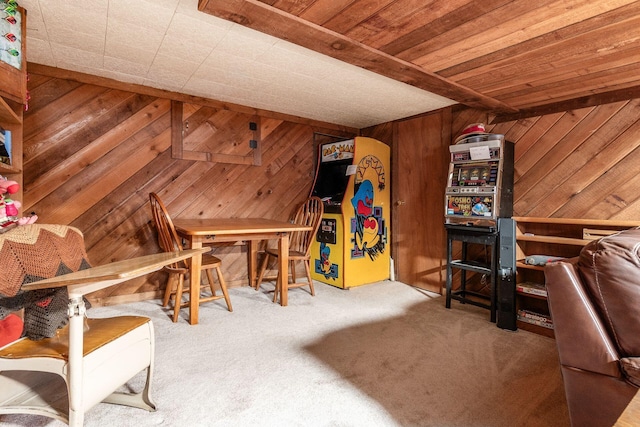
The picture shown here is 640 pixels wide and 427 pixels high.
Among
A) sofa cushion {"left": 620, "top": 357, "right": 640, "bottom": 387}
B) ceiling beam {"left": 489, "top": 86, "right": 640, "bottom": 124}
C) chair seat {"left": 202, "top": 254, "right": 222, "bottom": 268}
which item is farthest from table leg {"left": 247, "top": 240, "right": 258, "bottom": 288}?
sofa cushion {"left": 620, "top": 357, "right": 640, "bottom": 387}

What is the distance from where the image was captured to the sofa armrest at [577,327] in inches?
46.4

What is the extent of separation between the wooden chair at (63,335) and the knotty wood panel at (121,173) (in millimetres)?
1481

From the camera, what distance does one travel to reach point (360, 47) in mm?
1918

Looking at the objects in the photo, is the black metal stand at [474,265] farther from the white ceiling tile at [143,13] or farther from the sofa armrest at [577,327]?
the white ceiling tile at [143,13]

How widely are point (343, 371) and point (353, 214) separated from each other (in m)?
2.05

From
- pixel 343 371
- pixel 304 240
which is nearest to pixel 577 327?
pixel 343 371

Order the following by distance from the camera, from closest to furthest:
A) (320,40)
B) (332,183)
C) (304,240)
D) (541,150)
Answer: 1. (320,40)
2. (541,150)
3. (304,240)
4. (332,183)

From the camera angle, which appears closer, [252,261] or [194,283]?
[194,283]

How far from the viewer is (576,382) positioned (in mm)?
1253

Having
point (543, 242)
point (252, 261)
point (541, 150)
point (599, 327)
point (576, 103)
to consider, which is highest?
A: point (576, 103)

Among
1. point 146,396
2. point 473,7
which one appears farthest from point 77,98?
point 473,7

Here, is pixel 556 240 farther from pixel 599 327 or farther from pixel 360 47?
pixel 360 47

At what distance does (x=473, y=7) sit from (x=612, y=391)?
174 centimetres

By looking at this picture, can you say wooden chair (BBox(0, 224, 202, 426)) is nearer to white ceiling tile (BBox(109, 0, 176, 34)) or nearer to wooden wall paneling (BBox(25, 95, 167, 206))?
white ceiling tile (BBox(109, 0, 176, 34))
